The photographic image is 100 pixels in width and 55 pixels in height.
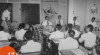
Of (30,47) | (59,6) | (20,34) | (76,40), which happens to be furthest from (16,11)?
(76,40)

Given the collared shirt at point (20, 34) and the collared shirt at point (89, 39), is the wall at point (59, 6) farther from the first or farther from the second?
the collared shirt at point (89, 39)

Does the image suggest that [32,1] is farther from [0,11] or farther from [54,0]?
[0,11]

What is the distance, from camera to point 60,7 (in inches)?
250

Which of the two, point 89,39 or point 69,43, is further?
point 89,39

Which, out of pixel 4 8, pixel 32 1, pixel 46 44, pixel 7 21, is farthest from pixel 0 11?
pixel 46 44

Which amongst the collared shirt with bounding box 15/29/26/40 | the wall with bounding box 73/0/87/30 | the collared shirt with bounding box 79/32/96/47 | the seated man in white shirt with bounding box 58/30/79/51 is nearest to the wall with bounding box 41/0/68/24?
the wall with bounding box 73/0/87/30

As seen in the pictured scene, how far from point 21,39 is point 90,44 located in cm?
208

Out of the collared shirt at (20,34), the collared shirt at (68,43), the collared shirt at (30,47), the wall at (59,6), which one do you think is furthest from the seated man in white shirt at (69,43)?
the wall at (59,6)

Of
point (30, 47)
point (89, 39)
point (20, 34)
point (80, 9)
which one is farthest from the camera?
point (80, 9)

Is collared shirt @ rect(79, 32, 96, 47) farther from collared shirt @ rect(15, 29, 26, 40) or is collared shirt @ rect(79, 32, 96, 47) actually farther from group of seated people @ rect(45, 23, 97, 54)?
collared shirt @ rect(15, 29, 26, 40)

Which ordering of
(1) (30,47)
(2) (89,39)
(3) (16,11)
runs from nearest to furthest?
(1) (30,47) < (2) (89,39) < (3) (16,11)

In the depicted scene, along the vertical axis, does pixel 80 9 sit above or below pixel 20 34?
above

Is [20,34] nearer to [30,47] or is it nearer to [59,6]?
[30,47]

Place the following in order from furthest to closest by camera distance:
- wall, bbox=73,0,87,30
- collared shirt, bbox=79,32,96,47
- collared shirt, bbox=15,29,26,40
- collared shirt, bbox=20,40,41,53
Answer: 1. wall, bbox=73,0,87,30
2. collared shirt, bbox=15,29,26,40
3. collared shirt, bbox=79,32,96,47
4. collared shirt, bbox=20,40,41,53
